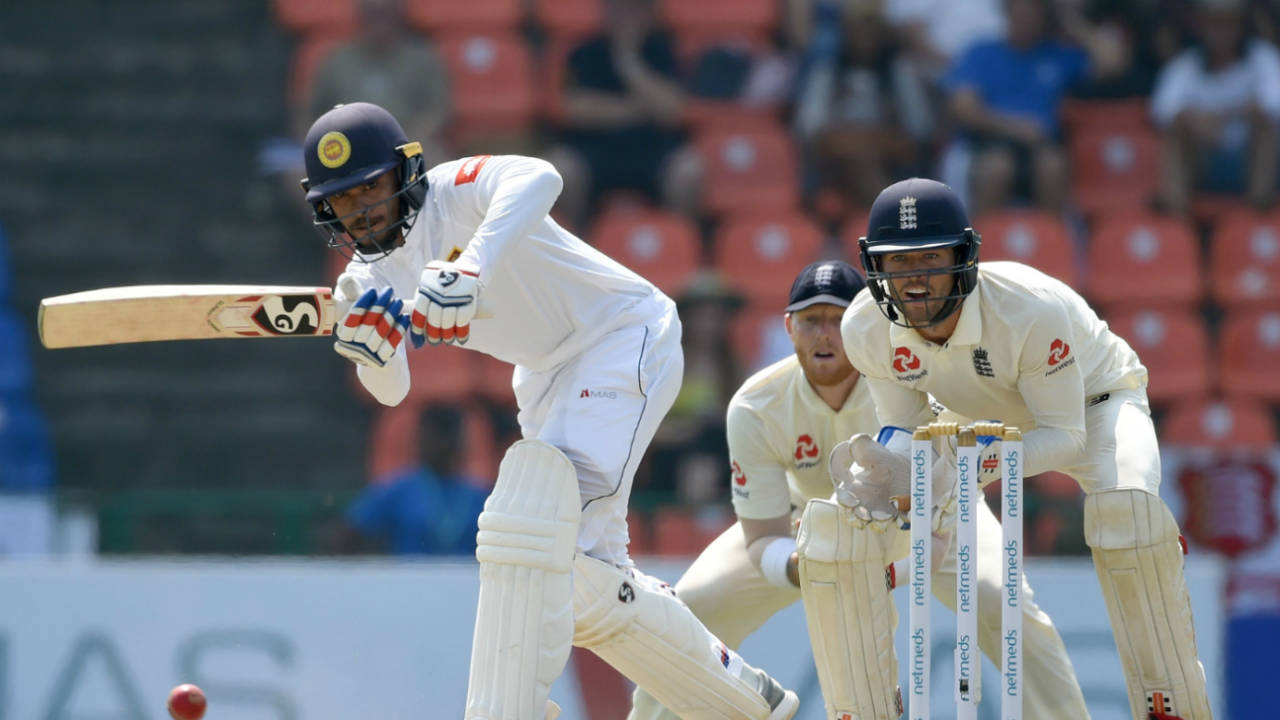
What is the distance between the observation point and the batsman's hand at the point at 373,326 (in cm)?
322

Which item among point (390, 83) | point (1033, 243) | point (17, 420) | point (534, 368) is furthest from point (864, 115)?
→ point (534, 368)

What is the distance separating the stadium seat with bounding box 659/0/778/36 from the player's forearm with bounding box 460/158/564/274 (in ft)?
16.4

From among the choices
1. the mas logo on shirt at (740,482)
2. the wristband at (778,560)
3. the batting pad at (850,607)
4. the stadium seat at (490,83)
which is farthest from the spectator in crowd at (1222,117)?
the batting pad at (850,607)

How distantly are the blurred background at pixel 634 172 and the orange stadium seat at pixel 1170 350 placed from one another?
14 mm

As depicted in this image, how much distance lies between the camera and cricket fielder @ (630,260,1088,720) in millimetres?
4137

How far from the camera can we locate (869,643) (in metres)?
3.36

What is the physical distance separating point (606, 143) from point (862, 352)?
4.80 m

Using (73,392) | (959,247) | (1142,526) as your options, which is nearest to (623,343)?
(959,247)

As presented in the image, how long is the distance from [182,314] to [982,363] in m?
1.79

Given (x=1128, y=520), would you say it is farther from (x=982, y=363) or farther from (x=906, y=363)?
(x=906, y=363)

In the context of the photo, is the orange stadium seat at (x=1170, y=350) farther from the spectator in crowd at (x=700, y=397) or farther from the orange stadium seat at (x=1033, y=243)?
the spectator in crowd at (x=700, y=397)

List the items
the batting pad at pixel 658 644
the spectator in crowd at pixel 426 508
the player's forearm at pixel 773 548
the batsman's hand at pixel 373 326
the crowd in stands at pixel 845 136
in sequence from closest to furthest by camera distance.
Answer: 1. the batsman's hand at pixel 373 326
2. the batting pad at pixel 658 644
3. the player's forearm at pixel 773 548
4. the spectator in crowd at pixel 426 508
5. the crowd in stands at pixel 845 136

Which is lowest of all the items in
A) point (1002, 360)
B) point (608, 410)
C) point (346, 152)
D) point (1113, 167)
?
point (608, 410)

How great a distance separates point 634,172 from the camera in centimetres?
812
